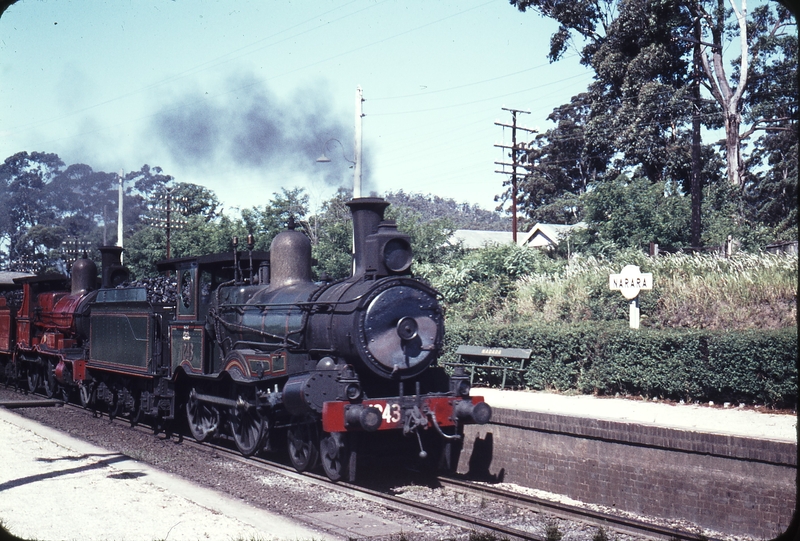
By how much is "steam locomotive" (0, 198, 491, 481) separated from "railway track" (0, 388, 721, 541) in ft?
0.94

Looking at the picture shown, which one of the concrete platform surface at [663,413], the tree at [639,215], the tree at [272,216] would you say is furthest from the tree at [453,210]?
the concrete platform surface at [663,413]

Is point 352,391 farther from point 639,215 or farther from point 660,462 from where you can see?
point 639,215

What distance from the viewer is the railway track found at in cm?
761

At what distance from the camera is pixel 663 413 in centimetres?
1210

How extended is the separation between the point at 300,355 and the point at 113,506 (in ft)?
10.5

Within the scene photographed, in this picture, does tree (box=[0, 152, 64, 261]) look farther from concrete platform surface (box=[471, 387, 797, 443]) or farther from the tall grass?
concrete platform surface (box=[471, 387, 797, 443])

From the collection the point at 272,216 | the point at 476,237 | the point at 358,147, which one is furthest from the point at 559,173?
the point at 358,147

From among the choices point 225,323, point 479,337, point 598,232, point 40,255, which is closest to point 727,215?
point 598,232

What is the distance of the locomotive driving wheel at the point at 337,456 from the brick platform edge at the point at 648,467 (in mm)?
2314

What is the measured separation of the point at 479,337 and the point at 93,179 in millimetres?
60517

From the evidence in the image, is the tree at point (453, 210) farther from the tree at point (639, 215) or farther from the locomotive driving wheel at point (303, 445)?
the locomotive driving wheel at point (303, 445)

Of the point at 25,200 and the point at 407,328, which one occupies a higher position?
the point at 25,200

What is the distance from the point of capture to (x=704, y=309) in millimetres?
15859

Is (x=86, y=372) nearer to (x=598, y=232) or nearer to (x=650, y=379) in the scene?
(x=650, y=379)
